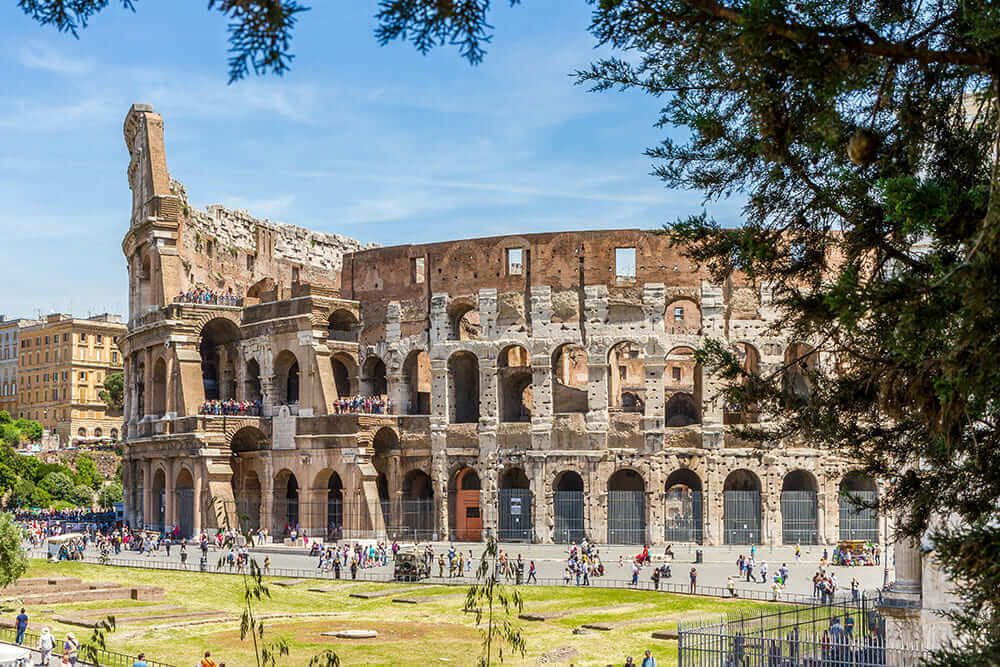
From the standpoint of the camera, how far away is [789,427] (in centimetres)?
883

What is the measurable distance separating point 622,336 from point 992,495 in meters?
36.2

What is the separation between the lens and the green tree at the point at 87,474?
78875 millimetres

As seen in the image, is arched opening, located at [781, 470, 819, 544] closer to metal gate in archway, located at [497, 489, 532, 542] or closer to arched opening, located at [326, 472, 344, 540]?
metal gate in archway, located at [497, 489, 532, 542]

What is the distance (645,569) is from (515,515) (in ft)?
27.3

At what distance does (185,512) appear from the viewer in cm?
4581

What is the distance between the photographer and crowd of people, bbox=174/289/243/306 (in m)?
48.1

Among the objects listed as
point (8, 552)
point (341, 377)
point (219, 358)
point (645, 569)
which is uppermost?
point (219, 358)

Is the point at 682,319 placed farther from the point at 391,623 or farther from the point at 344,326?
the point at 391,623

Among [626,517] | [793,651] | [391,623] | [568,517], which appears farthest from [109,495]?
[793,651]

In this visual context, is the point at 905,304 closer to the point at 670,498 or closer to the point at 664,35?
the point at 664,35

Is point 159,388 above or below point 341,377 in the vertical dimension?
below

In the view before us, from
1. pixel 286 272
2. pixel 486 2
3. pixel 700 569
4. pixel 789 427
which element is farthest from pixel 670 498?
pixel 486 2

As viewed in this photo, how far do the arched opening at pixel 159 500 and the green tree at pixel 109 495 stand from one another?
27.7 metres

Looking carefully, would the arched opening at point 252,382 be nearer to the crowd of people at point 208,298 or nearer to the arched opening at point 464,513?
the crowd of people at point 208,298
